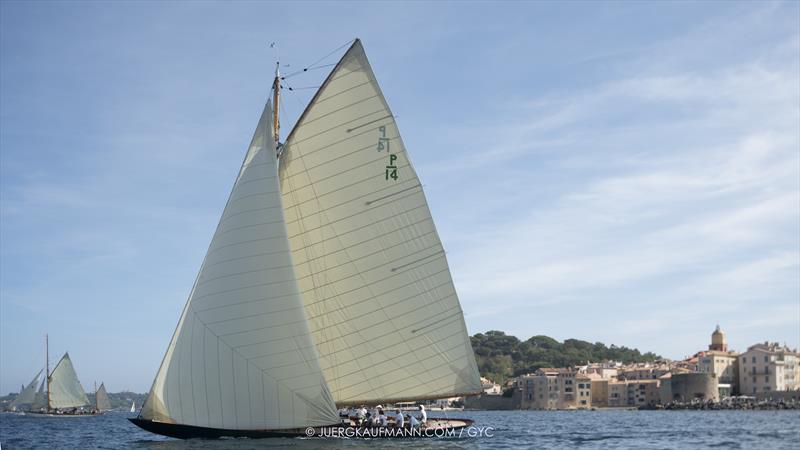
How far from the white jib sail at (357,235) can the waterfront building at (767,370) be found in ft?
443

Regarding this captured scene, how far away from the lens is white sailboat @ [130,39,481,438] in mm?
32406

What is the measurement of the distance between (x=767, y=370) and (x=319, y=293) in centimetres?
14089

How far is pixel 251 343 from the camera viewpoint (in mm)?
32219

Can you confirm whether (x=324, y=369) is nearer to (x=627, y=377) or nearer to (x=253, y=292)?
(x=253, y=292)

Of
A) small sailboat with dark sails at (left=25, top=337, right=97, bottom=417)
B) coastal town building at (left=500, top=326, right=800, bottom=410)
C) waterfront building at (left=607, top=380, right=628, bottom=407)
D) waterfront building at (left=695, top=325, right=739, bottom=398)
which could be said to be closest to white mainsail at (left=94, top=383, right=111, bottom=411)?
small sailboat with dark sails at (left=25, top=337, right=97, bottom=417)

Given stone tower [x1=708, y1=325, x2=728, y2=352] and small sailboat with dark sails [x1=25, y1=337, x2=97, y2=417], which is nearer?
small sailboat with dark sails [x1=25, y1=337, x2=97, y2=417]

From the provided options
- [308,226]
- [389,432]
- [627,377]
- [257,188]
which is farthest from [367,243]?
[627,377]

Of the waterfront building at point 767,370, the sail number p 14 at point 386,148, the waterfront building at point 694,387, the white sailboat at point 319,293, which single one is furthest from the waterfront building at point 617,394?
the sail number p 14 at point 386,148

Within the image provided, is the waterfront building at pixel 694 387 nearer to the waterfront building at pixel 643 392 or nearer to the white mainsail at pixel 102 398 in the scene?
the waterfront building at pixel 643 392

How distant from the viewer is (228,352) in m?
32.2

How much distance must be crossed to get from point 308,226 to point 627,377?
508 feet

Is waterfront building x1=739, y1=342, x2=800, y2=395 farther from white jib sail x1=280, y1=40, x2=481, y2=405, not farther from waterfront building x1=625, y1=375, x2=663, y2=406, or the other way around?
white jib sail x1=280, y1=40, x2=481, y2=405

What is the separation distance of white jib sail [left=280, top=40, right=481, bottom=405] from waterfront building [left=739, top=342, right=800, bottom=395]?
443 feet

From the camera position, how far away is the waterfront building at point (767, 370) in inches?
6171
